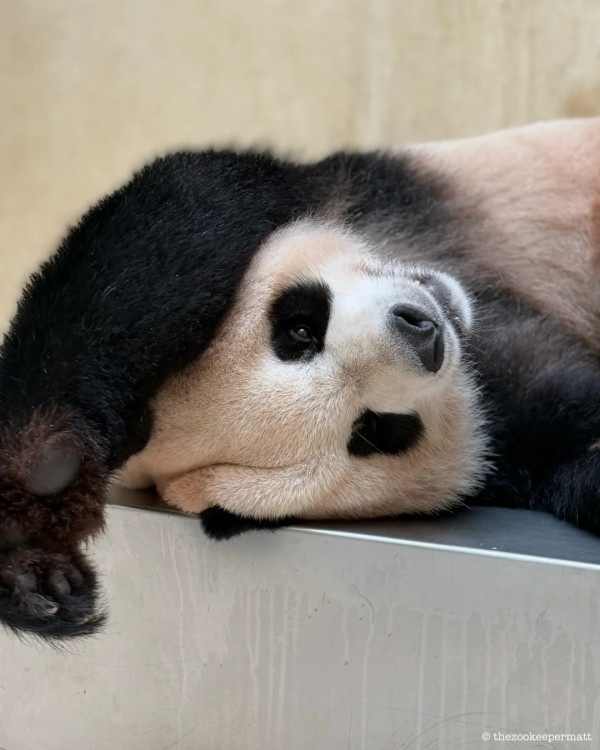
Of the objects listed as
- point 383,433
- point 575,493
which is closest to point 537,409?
point 575,493

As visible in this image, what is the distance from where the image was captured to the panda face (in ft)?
4.80

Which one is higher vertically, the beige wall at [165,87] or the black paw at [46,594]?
the beige wall at [165,87]

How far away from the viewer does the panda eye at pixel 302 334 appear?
60.1 inches

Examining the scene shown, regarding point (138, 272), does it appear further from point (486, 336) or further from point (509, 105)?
point (509, 105)

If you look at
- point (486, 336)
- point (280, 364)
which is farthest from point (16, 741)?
point (486, 336)

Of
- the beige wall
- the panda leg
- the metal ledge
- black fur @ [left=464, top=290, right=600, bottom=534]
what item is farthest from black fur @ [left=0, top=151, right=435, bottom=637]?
the beige wall

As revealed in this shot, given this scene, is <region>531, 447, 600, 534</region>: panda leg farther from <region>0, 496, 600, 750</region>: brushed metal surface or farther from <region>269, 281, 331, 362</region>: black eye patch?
<region>269, 281, 331, 362</region>: black eye patch

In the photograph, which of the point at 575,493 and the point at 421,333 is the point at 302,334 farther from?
the point at 575,493

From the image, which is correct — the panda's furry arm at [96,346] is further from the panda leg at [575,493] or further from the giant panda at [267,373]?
the panda leg at [575,493]

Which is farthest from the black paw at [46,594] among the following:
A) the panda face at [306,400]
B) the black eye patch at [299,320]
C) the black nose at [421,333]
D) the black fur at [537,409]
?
the black fur at [537,409]

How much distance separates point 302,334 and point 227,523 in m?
0.37

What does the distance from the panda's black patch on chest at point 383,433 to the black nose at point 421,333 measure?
5.7 inches

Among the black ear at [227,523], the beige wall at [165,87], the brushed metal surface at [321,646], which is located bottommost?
the brushed metal surface at [321,646]

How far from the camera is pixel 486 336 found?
1.85 metres
